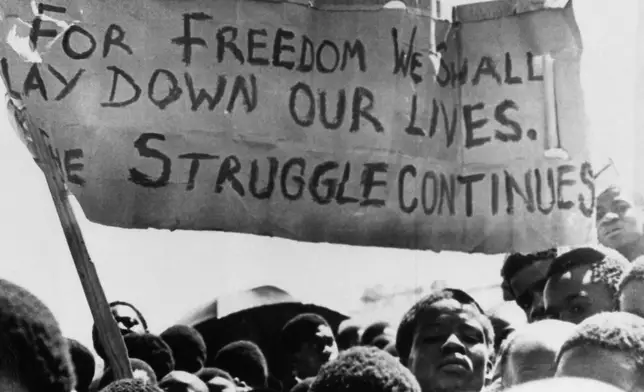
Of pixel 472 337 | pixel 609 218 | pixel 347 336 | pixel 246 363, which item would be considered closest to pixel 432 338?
pixel 472 337

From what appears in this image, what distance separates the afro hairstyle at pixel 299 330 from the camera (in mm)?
5012

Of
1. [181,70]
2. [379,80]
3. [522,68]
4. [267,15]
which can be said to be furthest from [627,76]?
[181,70]

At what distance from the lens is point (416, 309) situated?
13.7 ft

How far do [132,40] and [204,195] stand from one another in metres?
0.52

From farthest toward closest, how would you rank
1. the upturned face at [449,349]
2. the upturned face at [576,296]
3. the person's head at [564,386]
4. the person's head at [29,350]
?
the upturned face at [576,296]
the upturned face at [449,349]
the person's head at [29,350]
the person's head at [564,386]

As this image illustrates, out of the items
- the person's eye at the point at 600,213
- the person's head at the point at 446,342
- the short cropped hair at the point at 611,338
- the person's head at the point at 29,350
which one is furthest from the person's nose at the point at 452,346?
the person's head at the point at 29,350

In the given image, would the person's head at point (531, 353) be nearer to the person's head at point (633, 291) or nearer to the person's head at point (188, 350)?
the person's head at point (633, 291)

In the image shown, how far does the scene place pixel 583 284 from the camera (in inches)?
173

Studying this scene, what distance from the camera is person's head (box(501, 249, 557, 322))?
4.88 m

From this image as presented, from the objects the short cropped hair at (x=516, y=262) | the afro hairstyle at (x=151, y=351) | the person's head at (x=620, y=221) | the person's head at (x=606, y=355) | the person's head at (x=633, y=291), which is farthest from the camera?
the person's head at (x=620, y=221)

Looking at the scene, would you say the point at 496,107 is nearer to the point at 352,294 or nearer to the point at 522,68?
the point at 522,68

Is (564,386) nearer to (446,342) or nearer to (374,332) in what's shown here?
(446,342)

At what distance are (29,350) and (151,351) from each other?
7.05 feet

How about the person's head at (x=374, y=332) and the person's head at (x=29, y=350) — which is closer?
the person's head at (x=29, y=350)
